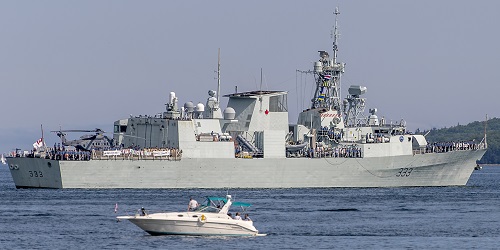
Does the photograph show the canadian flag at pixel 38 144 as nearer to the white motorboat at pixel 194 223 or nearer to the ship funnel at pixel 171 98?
the ship funnel at pixel 171 98

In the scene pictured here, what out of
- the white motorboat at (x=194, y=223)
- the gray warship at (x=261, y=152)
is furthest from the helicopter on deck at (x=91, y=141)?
the white motorboat at (x=194, y=223)

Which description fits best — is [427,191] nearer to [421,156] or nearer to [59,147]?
[421,156]

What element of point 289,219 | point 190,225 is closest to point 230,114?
point 289,219

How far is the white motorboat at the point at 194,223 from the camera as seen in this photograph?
4869 centimetres

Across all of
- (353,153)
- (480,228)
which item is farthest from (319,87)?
(480,228)

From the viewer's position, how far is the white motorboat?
4869 centimetres

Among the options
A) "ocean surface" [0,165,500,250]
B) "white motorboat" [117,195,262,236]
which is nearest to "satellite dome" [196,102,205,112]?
"ocean surface" [0,165,500,250]

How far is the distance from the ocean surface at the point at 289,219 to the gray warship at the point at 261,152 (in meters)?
1.38

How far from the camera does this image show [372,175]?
8562 centimetres

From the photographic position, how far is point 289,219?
5791 centimetres

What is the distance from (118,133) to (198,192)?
1321 cm

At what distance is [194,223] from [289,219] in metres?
10.1

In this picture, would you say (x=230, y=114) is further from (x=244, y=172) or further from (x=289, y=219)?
(x=289, y=219)

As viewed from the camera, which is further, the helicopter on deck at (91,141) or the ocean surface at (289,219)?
the helicopter on deck at (91,141)
